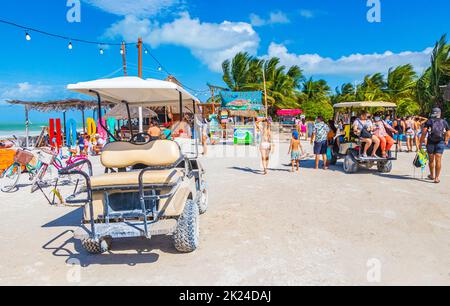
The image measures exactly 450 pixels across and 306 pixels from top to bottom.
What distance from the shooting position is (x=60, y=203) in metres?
6.77

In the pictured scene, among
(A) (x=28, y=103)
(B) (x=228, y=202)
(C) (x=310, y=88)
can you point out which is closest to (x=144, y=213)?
(B) (x=228, y=202)

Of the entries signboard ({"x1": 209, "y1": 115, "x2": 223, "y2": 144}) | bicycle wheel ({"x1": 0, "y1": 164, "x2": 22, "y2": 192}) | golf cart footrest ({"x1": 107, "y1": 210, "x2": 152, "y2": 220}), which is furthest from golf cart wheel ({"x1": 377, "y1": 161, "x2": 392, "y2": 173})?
signboard ({"x1": 209, "y1": 115, "x2": 223, "y2": 144})

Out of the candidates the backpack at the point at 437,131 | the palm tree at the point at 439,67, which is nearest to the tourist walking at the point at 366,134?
the backpack at the point at 437,131

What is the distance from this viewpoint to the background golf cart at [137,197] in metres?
3.64

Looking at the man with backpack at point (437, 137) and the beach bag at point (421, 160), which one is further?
the beach bag at point (421, 160)

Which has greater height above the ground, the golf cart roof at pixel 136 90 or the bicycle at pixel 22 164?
the golf cart roof at pixel 136 90

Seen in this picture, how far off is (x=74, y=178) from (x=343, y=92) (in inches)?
1853

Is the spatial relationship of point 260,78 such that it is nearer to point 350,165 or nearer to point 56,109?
point 56,109

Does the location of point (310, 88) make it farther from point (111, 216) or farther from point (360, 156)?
point (111, 216)

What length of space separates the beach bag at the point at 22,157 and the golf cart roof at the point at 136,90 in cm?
403

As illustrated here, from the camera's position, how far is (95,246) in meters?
4.05

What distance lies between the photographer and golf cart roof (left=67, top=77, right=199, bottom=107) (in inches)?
175

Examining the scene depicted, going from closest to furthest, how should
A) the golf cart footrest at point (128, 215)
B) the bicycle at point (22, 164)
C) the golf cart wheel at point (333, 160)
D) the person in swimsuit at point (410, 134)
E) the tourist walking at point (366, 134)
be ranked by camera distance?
the golf cart footrest at point (128, 215)
the bicycle at point (22, 164)
the tourist walking at point (366, 134)
the golf cart wheel at point (333, 160)
the person in swimsuit at point (410, 134)

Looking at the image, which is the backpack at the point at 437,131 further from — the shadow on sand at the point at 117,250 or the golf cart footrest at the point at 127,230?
the golf cart footrest at the point at 127,230
